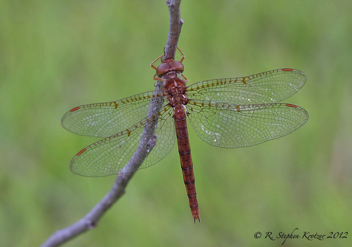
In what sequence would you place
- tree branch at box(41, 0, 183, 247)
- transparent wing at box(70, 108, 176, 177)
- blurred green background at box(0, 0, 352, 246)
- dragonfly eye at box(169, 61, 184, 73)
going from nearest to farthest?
tree branch at box(41, 0, 183, 247) → transparent wing at box(70, 108, 176, 177) → dragonfly eye at box(169, 61, 184, 73) → blurred green background at box(0, 0, 352, 246)

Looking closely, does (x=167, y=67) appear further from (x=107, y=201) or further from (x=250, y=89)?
(x=107, y=201)

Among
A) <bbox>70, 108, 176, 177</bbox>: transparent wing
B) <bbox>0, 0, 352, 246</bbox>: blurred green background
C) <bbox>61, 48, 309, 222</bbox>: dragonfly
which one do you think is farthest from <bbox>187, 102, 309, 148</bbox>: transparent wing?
<bbox>0, 0, 352, 246</bbox>: blurred green background

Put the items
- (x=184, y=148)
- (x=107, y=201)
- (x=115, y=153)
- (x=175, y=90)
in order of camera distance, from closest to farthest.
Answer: (x=107, y=201) → (x=115, y=153) → (x=175, y=90) → (x=184, y=148)

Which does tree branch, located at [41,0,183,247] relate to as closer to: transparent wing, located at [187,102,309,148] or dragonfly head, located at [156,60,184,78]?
dragonfly head, located at [156,60,184,78]

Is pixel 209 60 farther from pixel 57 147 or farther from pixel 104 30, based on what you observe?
pixel 57 147

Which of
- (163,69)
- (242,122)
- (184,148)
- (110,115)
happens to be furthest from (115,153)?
(242,122)

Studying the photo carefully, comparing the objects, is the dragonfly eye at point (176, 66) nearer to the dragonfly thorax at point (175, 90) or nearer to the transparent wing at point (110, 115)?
the dragonfly thorax at point (175, 90)
